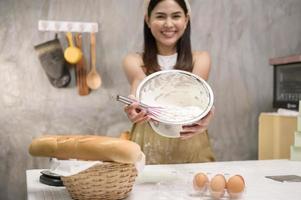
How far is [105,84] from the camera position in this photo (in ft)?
8.56

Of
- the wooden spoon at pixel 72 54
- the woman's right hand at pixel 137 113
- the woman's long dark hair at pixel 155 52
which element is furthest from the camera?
the wooden spoon at pixel 72 54

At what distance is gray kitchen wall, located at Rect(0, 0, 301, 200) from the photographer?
2494mm

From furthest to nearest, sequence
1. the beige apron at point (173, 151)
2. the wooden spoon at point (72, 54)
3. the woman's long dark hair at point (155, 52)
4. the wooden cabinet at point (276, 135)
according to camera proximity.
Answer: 1. the wooden spoon at point (72, 54)
2. the wooden cabinet at point (276, 135)
3. the woman's long dark hair at point (155, 52)
4. the beige apron at point (173, 151)

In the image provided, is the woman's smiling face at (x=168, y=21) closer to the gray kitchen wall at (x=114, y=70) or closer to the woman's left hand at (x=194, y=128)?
the woman's left hand at (x=194, y=128)

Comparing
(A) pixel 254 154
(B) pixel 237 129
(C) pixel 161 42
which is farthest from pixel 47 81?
(A) pixel 254 154

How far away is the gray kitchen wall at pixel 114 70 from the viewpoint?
2494mm

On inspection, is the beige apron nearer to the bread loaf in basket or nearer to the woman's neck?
the woman's neck

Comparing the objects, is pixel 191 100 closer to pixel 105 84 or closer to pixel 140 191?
pixel 140 191

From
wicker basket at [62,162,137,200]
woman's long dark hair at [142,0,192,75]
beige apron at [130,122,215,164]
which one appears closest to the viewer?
wicker basket at [62,162,137,200]

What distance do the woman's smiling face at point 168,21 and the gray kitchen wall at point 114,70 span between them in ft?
2.78

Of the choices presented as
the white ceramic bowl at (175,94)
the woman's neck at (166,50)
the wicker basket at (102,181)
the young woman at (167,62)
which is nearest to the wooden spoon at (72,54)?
the young woman at (167,62)

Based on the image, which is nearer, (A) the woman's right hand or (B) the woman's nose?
(A) the woman's right hand

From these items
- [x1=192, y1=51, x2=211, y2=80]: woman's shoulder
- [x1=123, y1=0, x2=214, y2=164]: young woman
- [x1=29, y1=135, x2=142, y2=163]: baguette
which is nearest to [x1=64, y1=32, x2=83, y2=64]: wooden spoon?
[x1=123, y1=0, x2=214, y2=164]: young woman

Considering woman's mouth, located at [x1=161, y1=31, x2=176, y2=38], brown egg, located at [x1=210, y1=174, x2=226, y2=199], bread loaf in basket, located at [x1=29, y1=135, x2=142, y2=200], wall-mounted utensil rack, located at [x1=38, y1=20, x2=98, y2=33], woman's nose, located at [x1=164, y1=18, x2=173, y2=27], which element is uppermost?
wall-mounted utensil rack, located at [x1=38, y1=20, x2=98, y2=33]
